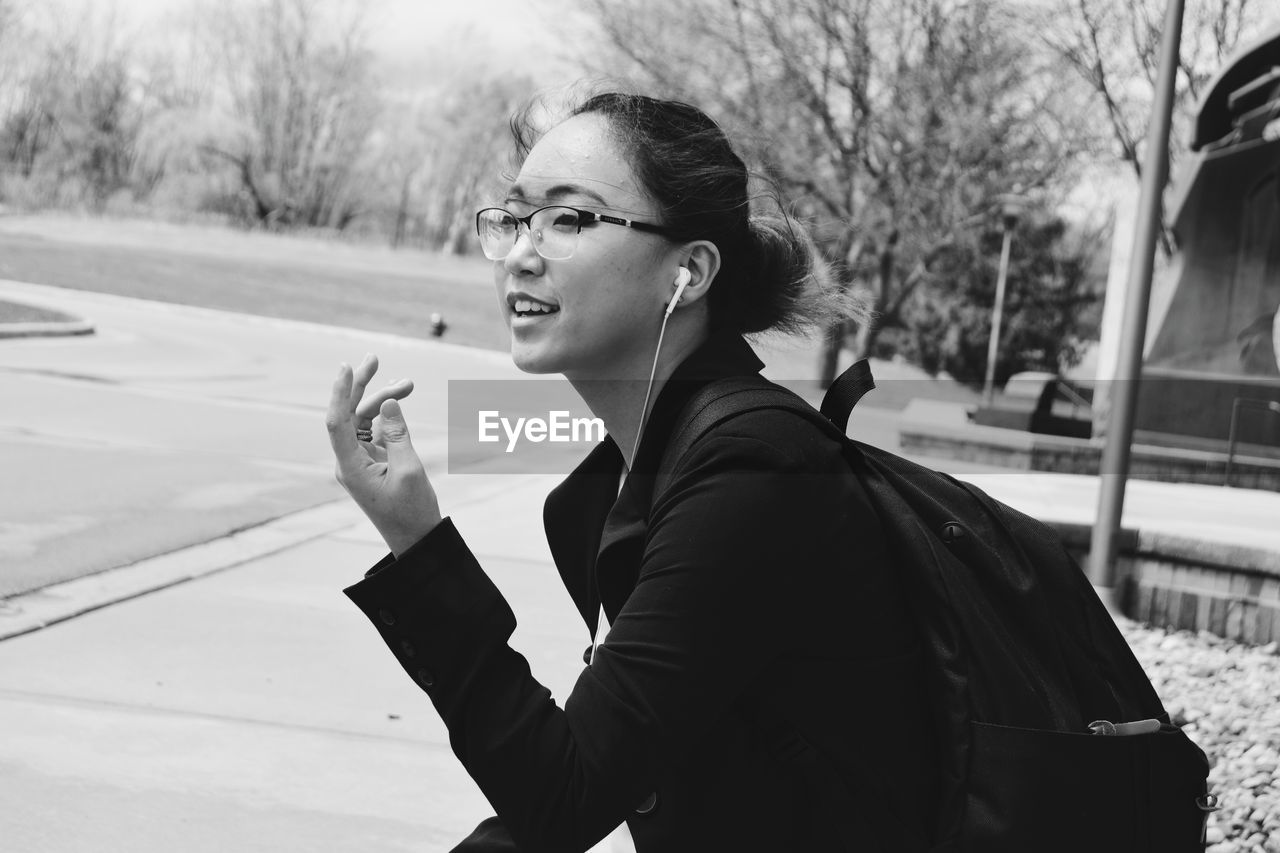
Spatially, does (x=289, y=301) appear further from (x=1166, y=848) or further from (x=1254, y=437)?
(x=1166, y=848)

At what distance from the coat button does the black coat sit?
0.02m

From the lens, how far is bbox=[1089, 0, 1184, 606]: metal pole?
6.19 metres

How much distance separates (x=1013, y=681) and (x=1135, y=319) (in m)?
5.53

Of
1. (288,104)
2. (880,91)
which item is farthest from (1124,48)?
(288,104)

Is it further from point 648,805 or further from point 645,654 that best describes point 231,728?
point 645,654

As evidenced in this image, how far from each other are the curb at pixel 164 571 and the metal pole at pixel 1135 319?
399 centimetres

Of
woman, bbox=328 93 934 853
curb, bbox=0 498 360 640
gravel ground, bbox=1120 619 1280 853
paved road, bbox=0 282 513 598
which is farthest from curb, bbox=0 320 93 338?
woman, bbox=328 93 934 853

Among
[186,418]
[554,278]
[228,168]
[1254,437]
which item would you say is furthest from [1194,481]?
[228,168]

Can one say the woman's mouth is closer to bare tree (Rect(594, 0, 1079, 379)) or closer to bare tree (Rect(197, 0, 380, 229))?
bare tree (Rect(594, 0, 1079, 379))

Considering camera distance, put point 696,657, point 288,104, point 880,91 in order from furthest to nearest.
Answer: point 288,104 < point 880,91 < point 696,657

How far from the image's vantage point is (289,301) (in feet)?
110

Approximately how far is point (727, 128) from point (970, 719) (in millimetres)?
910

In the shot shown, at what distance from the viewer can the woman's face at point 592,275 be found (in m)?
1.63

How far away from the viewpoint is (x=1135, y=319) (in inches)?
253
